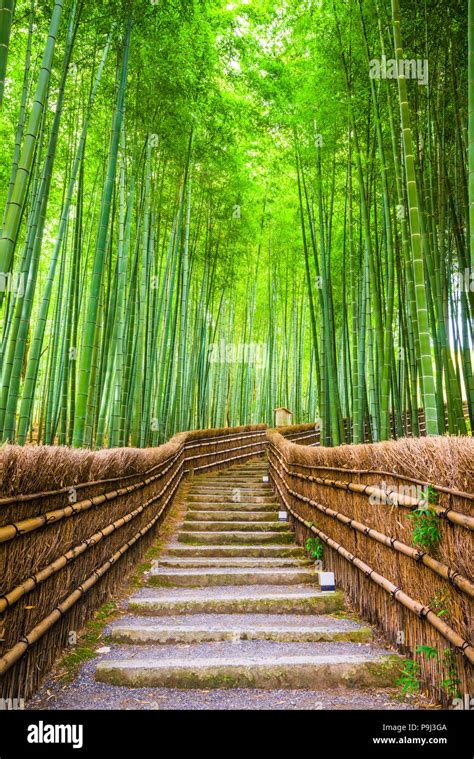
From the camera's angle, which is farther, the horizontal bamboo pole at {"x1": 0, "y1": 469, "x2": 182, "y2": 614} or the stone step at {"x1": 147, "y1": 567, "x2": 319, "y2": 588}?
the stone step at {"x1": 147, "y1": 567, "x2": 319, "y2": 588}

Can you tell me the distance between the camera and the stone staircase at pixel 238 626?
6.24ft

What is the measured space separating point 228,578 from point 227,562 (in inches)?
11.7

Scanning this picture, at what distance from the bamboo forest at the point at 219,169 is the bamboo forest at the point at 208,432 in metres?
0.03

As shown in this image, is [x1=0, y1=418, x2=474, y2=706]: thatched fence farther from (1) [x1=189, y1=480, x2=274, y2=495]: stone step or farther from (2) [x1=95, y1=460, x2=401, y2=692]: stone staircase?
(1) [x1=189, y1=480, x2=274, y2=495]: stone step

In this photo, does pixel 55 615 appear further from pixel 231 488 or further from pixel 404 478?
pixel 231 488

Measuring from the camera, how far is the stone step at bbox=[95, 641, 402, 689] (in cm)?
188

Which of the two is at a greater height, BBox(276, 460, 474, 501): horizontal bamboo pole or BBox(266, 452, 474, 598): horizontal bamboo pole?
BBox(276, 460, 474, 501): horizontal bamboo pole

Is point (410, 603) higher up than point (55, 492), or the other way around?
point (55, 492)

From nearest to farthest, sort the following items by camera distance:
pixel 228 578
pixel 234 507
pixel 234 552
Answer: pixel 228 578 < pixel 234 552 < pixel 234 507

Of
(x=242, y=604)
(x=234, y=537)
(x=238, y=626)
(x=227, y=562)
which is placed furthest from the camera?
(x=234, y=537)

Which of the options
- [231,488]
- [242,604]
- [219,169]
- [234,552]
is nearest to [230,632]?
[242,604]

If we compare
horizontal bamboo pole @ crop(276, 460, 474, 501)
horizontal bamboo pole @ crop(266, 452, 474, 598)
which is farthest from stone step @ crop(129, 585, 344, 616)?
horizontal bamboo pole @ crop(276, 460, 474, 501)

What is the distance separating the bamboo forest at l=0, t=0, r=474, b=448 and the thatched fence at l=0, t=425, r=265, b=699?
74 cm

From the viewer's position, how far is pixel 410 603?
6.23 ft
